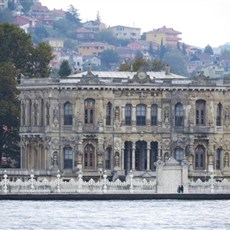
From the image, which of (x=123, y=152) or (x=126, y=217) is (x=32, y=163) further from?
(x=126, y=217)

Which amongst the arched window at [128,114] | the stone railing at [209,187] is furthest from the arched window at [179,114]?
the stone railing at [209,187]

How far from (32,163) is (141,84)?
8.04m

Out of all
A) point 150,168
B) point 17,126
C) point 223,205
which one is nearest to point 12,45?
point 17,126

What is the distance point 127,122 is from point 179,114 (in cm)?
316

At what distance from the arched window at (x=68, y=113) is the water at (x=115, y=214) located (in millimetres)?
23440

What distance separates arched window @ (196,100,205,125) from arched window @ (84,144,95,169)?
6.43m

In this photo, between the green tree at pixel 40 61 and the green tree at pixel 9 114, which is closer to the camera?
the green tree at pixel 9 114

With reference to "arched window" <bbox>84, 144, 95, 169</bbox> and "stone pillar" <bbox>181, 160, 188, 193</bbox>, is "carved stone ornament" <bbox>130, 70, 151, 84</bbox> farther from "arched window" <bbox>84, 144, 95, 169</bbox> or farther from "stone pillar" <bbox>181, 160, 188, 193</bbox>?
"stone pillar" <bbox>181, 160, 188, 193</bbox>

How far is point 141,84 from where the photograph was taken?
14762 centimetres

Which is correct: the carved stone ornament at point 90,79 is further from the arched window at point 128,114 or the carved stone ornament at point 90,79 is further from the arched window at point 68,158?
the arched window at point 68,158

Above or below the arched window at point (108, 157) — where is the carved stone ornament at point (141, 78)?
above

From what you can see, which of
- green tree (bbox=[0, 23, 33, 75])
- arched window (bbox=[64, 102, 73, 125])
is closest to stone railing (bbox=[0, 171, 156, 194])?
arched window (bbox=[64, 102, 73, 125])

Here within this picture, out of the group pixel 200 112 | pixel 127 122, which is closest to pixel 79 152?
pixel 127 122

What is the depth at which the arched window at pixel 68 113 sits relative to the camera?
147 metres
